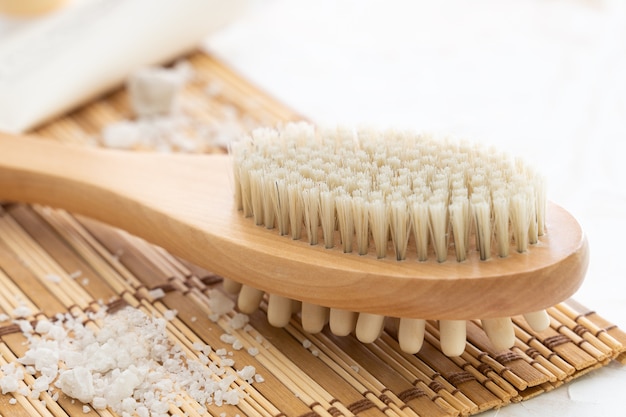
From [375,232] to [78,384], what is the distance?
0.76 feet

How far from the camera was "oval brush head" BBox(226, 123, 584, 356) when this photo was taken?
630 mm

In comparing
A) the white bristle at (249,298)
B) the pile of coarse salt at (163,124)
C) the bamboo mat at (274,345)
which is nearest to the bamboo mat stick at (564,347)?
the bamboo mat at (274,345)

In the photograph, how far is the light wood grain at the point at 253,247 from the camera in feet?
2.01

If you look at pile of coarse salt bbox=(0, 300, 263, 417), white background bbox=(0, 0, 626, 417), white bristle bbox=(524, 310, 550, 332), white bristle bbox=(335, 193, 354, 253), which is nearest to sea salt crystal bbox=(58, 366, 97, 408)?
pile of coarse salt bbox=(0, 300, 263, 417)

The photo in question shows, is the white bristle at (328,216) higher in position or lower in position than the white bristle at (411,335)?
higher

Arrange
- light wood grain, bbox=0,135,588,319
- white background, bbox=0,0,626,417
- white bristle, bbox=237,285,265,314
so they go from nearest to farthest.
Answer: light wood grain, bbox=0,135,588,319
white bristle, bbox=237,285,265,314
white background, bbox=0,0,626,417

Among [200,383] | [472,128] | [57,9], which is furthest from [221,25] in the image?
[200,383]

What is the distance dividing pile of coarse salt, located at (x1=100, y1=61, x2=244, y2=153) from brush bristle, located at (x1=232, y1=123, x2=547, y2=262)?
0.95ft

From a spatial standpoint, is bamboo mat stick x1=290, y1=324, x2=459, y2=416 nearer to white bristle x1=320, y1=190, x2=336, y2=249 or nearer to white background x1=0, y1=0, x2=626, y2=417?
white bristle x1=320, y1=190, x2=336, y2=249

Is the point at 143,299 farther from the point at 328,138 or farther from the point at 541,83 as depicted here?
the point at 541,83

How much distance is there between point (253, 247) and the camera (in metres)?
0.67

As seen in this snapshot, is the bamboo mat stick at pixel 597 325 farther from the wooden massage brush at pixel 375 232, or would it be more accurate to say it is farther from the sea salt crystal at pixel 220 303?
the sea salt crystal at pixel 220 303

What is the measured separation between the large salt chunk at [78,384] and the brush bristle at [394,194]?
0.56 ft

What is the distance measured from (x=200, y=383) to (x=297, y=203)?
0.49 ft
